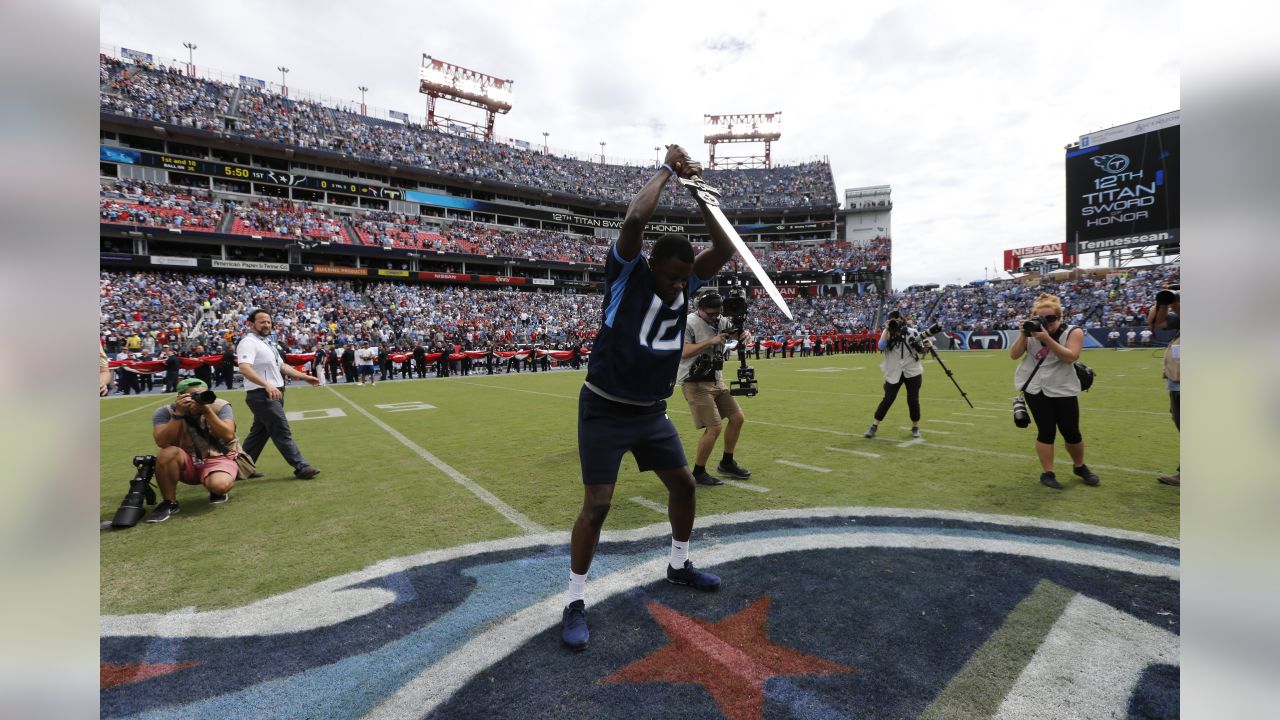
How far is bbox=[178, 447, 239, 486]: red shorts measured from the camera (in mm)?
5434

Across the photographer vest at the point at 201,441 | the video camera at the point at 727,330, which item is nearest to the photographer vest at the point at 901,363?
the video camera at the point at 727,330

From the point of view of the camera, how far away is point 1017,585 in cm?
335

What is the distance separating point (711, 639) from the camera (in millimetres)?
2895

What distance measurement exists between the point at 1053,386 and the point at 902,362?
2.56 metres

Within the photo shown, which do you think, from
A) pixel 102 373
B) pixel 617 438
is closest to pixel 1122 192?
pixel 617 438

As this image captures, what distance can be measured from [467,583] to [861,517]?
10.0 feet

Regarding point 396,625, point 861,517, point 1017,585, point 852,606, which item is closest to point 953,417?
point 861,517

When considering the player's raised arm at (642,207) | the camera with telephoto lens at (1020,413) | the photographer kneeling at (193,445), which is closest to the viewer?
the player's raised arm at (642,207)

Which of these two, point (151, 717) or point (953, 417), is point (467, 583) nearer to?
point (151, 717)

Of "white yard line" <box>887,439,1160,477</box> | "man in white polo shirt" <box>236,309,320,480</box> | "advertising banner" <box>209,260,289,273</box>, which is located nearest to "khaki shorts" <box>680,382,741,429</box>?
"white yard line" <box>887,439,1160,477</box>

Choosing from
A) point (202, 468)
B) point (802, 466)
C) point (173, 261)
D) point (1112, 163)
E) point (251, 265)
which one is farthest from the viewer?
point (1112, 163)

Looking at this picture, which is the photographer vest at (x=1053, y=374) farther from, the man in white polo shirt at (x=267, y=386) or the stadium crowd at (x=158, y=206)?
the stadium crowd at (x=158, y=206)

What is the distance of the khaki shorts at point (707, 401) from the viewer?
5977mm

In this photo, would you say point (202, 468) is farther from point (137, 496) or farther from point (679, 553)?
point (679, 553)
